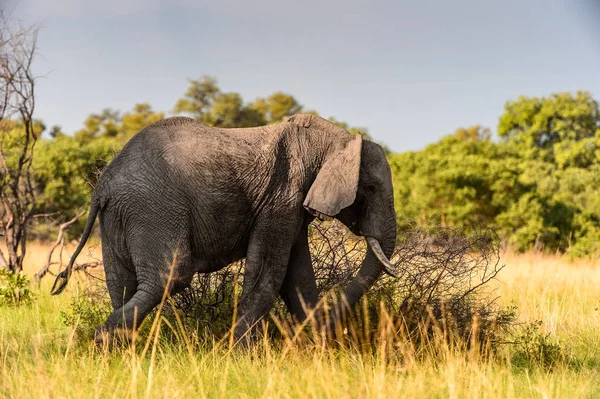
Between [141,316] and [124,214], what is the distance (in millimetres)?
791

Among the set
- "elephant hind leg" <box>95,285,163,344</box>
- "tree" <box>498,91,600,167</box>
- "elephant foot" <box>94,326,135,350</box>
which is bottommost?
"elephant foot" <box>94,326,135,350</box>

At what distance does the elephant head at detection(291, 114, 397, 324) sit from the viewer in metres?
6.13

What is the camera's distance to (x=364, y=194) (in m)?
6.38

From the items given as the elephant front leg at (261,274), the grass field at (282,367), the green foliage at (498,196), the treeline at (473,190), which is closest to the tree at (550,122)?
the treeline at (473,190)

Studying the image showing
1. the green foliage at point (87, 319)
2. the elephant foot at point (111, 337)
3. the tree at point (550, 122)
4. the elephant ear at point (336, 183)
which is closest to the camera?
the elephant foot at point (111, 337)

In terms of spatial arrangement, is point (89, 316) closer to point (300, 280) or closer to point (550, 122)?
point (300, 280)

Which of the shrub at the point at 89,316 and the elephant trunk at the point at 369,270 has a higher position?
the elephant trunk at the point at 369,270

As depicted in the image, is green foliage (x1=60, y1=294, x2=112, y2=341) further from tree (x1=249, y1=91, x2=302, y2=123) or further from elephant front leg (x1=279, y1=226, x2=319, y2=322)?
tree (x1=249, y1=91, x2=302, y2=123)

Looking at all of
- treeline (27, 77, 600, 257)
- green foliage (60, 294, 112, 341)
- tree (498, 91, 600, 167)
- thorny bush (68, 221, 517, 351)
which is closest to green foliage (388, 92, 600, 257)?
treeline (27, 77, 600, 257)

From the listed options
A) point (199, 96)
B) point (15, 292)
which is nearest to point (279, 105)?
point (199, 96)

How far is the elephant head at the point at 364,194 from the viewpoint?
20.1 ft

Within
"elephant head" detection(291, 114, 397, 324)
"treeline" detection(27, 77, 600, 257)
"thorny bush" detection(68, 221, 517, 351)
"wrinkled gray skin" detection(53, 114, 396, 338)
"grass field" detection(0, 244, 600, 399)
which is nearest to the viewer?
"grass field" detection(0, 244, 600, 399)

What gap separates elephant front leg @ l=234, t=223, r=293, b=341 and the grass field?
0.91 ft

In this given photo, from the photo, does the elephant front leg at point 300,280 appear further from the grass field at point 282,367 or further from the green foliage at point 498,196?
the green foliage at point 498,196
